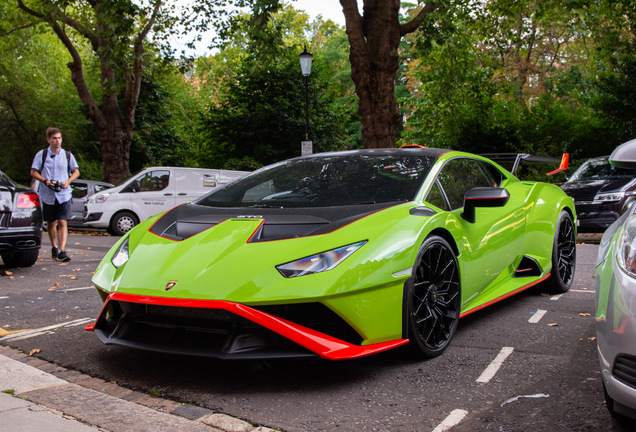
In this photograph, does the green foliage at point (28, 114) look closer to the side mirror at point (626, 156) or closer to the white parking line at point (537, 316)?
the white parking line at point (537, 316)

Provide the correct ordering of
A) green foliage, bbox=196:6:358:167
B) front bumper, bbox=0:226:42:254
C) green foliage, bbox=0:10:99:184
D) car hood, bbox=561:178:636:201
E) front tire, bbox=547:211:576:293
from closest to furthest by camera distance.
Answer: front tire, bbox=547:211:576:293
front bumper, bbox=0:226:42:254
car hood, bbox=561:178:636:201
green foliage, bbox=196:6:358:167
green foliage, bbox=0:10:99:184

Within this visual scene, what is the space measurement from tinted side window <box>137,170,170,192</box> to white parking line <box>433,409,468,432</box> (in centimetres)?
1286

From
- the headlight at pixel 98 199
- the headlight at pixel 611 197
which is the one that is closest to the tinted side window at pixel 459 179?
the headlight at pixel 611 197

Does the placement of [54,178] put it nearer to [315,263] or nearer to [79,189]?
[315,263]

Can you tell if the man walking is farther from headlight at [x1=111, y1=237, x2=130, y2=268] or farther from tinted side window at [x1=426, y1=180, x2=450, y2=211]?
tinted side window at [x1=426, y1=180, x2=450, y2=211]

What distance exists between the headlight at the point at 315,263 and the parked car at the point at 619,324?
1158 millimetres

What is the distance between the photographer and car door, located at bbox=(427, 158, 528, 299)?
3844 millimetres

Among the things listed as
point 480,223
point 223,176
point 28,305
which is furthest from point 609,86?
point 28,305

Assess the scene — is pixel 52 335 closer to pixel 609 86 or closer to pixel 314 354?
pixel 314 354

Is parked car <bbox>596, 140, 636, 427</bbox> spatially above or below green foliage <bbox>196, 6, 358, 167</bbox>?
below

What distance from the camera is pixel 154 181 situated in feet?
48.0

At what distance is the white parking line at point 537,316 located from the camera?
4.38 m

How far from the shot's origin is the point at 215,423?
99.3 inches

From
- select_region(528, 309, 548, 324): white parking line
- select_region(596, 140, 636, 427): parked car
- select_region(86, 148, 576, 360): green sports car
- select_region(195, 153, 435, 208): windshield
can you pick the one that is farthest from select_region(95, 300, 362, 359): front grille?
select_region(528, 309, 548, 324): white parking line
